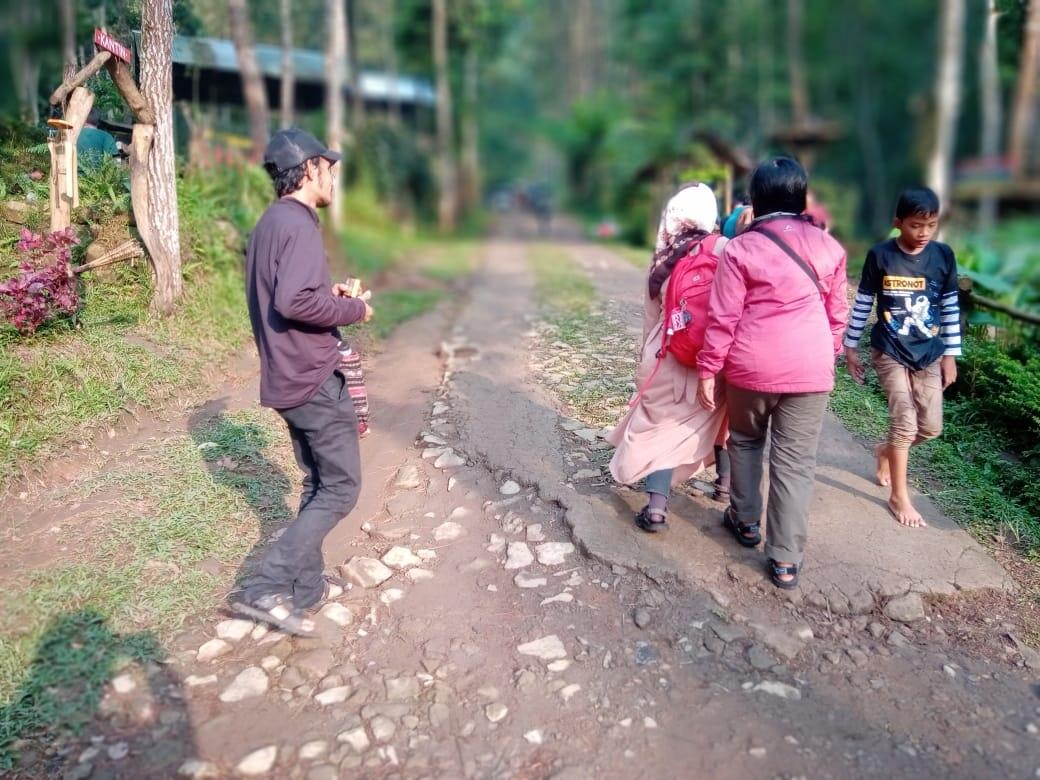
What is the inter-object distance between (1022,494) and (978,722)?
194 centimetres

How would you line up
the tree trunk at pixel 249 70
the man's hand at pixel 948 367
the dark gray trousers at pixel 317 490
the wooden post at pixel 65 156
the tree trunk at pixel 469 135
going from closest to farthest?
1. the dark gray trousers at pixel 317 490
2. the man's hand at pixel 948 367
3. the wooden post at pixel 65 156
4. the tree trunk at pixel 249 70
5. the tree trunk at pixel 469 135

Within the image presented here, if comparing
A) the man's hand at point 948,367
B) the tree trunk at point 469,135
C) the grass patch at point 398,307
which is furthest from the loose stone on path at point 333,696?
the tree trunk at point 469,135

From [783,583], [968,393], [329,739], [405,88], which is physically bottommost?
[329,739]

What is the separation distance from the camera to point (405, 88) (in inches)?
1178

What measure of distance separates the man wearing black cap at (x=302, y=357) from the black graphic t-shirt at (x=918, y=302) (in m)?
2.51

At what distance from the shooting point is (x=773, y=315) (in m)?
3.43

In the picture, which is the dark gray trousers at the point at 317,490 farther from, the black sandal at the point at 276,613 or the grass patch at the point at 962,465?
the grass patch at the point at 962,465

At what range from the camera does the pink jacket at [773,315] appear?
11.1 ft

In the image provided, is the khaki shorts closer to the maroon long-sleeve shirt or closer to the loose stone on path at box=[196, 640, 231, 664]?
the maroon long-sleeve shirt

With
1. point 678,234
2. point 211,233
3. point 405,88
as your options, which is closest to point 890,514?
point 678,234

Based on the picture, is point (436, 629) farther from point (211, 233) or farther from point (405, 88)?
point (405, 88)

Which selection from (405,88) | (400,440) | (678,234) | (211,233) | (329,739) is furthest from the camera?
(405,88)

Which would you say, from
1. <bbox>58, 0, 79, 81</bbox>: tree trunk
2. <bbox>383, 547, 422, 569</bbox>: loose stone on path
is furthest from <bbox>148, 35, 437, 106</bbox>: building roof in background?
<bbox>383, 547, 422, 569</bbox>: loose stone on path

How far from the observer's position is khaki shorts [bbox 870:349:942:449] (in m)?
4.07
